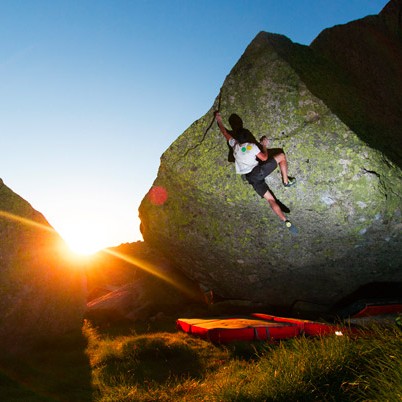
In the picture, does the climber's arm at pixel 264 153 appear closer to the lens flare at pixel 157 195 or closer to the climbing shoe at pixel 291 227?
the climbing shoe at pixel 291 227

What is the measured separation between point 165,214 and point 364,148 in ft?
23.1

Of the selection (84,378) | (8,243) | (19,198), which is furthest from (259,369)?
(19,198)

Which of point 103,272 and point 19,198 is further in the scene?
point 103,272

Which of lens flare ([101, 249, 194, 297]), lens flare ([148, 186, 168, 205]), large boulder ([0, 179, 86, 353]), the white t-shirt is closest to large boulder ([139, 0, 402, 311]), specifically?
lens flare ([148, 186, 168, 205])

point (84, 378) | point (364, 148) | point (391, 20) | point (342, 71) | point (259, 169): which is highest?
point (391, 20)

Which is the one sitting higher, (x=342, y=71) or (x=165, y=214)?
(x=342, y=71)

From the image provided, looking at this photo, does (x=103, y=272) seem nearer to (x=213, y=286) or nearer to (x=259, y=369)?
(x=213, y=286)

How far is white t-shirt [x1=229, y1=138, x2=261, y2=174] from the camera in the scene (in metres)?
9.97

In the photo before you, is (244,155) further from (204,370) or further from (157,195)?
(204,370)

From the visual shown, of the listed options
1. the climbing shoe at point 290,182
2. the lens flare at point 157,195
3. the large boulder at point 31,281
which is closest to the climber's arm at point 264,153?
the climbing shoe at point 290,182

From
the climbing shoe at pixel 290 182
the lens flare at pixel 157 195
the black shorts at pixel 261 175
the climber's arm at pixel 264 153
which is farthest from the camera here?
the lens flare at pixel 157 195

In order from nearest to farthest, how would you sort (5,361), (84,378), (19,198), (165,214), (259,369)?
(259,369) → (84,378) → (5,361) → (19,198) → (165,214)

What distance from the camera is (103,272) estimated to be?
79.3ft

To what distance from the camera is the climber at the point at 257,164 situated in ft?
32.9
